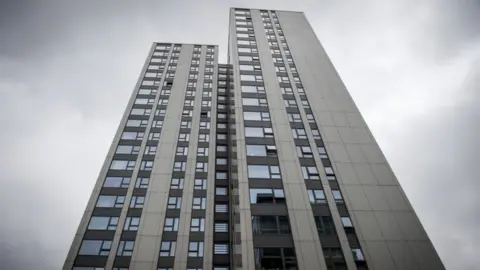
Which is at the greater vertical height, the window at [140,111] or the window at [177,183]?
the window at [140,111]

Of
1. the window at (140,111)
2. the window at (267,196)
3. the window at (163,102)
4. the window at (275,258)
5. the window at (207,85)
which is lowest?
the window at (275,258)

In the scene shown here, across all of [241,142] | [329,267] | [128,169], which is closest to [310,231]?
[329,267]

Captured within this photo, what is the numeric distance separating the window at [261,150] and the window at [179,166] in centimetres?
1196

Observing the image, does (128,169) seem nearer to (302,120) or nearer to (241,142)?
(241,142)

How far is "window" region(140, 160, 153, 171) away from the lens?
→ 34812mm

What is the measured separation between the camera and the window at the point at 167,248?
2770cm

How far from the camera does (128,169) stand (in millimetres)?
34594

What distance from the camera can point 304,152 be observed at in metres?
28.3

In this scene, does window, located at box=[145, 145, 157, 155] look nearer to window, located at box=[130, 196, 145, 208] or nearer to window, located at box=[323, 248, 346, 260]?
window, located at box=[130, 196, 145, 208]

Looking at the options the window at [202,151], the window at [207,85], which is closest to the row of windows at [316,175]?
the window at [202,151]

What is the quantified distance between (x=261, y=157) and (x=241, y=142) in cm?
281

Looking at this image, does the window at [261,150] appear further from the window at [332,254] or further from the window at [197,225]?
the window at [197,225]

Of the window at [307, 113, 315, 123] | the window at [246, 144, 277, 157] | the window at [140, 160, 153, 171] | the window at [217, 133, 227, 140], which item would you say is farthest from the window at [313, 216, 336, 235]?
the window at [140, 160, 153, 171]

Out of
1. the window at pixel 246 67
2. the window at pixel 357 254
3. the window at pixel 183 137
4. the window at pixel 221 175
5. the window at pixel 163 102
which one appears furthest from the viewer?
the window at pixel 163 102
